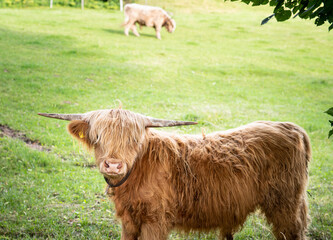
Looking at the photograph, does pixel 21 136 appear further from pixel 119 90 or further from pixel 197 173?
pixel 197 173

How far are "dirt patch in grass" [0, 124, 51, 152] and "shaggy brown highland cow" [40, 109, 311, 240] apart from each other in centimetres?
350

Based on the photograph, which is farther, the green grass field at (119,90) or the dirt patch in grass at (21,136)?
the dirt patch in grass at (21,136)

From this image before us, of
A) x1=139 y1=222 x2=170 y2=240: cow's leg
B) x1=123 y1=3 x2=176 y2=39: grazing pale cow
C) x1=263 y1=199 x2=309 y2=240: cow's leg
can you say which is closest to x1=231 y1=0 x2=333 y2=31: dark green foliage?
x1=263 y1=199 x2=309 y2=240: cow's leg

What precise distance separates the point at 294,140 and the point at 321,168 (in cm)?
324

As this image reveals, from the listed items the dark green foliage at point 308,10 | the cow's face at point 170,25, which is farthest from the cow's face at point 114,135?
the cow's face at point 170,25

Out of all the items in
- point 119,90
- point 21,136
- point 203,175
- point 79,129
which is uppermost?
point 79,129

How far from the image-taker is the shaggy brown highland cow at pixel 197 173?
331cm

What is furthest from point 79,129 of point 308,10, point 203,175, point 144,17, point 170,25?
point 170,25

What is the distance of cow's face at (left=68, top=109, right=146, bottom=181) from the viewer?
3.10 metres

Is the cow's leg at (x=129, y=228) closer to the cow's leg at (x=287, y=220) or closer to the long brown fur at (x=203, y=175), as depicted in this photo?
the long brown fur at (x=203, y=175)

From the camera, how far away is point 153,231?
3309 mm

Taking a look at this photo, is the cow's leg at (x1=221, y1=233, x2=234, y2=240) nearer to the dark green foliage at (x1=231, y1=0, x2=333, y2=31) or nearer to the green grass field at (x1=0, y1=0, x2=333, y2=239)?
the green grass field at (x1=0, y1=0, x2=333, y2=239)

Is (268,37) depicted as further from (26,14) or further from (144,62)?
(26,14)

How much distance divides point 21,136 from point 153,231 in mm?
4538
